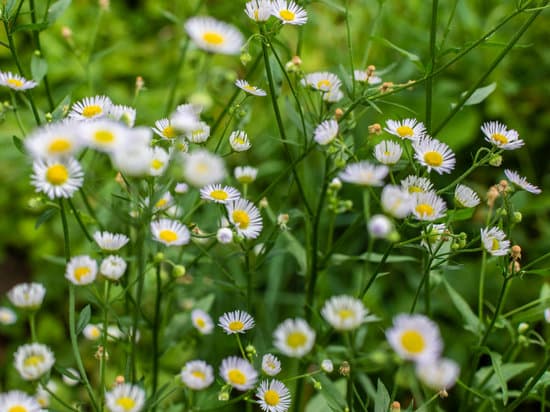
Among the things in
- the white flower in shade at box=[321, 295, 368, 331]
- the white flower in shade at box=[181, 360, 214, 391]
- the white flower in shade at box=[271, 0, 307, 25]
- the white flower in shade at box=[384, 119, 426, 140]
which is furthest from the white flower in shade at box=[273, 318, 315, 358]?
the white flower in shade at box=[271, 0, 307, 25]

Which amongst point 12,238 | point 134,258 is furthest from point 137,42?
point 134,258

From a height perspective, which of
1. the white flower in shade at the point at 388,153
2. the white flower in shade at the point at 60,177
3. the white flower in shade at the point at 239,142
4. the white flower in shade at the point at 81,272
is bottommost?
the white flower in shade at the point at 81,272

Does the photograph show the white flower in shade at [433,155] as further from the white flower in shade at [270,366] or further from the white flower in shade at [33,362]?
the white flower in shade at [33,362]

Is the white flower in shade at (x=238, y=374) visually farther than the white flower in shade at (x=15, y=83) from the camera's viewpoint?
No

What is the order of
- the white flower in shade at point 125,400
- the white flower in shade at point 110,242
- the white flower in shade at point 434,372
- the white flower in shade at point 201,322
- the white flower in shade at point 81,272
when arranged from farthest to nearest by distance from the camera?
1. the white flower in shade at point 201,322
2. the white flower in shade at point 110,242
3. the white flower in shade at point 81,272
4. the white flower in shade at point 125,400
5. the white flower in shade at point 434,372

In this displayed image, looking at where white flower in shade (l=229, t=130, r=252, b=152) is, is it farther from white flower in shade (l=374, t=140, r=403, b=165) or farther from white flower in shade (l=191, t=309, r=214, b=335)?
white flower in shade (l=191, t=309, r=214, b=335)

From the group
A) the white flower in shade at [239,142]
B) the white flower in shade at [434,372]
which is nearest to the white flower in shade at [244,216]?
the white flower in shade at [239,142]
